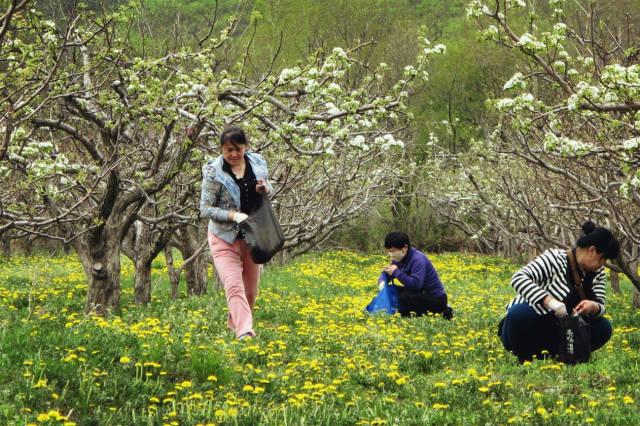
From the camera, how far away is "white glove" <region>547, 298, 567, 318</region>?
698 cm

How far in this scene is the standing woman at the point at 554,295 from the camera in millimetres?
6984

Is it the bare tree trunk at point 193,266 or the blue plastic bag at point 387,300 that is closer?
the blue plastic bag at point 387,300

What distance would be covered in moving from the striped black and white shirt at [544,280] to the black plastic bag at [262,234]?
2208 mm

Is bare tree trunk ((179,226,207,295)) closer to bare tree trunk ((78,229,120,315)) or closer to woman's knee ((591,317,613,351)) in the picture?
bare tree trunk ((78,229,120,315))

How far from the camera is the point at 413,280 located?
10.4 m

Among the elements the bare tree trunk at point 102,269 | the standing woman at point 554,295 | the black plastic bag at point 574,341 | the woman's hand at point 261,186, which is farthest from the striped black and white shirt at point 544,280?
the bare tree trunk at point 102,269

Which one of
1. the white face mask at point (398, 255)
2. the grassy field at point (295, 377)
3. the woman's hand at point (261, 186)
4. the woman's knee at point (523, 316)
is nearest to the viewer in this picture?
the grassy field at point (295, 377)

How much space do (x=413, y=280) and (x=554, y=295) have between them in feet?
10.6

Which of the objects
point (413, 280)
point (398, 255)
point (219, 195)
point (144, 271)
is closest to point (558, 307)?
point (219, 195)

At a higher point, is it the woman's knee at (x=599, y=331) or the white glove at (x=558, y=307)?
the white glove at (x=558, y=307)

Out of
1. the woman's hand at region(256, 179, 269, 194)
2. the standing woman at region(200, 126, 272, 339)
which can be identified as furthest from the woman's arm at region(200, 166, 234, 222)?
the woman's hand at region(256, 179, 269, 194)

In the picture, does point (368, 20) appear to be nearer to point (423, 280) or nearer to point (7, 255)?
point (7, 255)

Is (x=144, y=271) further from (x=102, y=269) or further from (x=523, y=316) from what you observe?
(x=523, y=316)

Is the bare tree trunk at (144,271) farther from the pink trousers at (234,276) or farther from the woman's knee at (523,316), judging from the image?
the woman's knee at (523,316)
